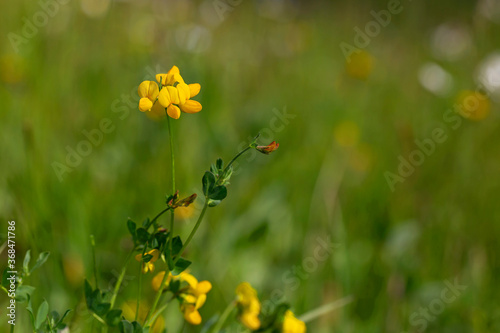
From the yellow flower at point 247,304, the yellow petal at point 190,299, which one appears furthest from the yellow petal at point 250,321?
the yellow petal at point 190,299

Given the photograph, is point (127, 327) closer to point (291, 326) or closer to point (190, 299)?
point (190, 299)

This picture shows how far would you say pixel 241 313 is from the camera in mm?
823

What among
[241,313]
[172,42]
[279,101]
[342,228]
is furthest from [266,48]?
[241,313]

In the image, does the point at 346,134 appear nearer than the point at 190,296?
No

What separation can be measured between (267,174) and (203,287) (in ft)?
3.73

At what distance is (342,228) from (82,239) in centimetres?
68

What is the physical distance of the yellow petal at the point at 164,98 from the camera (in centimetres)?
65

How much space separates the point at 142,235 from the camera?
2.21 feet

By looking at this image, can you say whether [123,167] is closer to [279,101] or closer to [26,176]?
[26,176]

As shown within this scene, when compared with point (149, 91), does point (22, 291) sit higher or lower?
lower

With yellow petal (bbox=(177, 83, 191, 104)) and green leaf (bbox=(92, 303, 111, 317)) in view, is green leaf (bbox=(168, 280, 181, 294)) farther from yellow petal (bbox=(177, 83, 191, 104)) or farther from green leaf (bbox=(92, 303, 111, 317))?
yellow petal (bbox=(177, 83, 191, 104))

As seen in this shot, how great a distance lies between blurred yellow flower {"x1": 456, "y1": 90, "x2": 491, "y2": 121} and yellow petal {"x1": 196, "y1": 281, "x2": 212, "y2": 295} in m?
1.61

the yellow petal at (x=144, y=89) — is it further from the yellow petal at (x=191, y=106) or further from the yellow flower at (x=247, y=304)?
the yellow flower at (x=247, y=304)

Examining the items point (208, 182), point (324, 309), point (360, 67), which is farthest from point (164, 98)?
point (360, 67)
